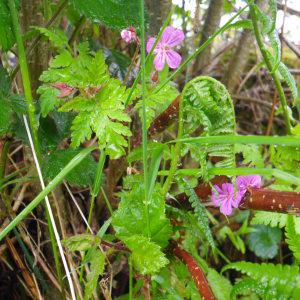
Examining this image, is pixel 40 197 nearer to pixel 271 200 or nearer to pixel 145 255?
pixel 145 255

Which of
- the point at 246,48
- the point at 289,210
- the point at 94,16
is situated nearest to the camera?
the point at 289,210

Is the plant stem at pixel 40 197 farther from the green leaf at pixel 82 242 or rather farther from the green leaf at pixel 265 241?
the green leaf at pixel 265 241

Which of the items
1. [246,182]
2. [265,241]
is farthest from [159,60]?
[265,241]

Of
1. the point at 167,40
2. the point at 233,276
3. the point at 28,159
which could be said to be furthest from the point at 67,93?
the point at 233,276

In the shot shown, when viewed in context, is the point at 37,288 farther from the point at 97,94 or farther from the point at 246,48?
the point at 246,48

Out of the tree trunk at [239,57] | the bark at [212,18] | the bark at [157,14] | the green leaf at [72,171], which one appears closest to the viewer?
the green leaf at [72,171]

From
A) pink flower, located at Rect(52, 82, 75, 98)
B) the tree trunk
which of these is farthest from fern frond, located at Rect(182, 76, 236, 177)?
the tree trunk

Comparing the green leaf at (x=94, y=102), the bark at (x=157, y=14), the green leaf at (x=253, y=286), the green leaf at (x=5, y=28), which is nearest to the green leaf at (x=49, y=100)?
the green leaf at (x=94, y=102)
